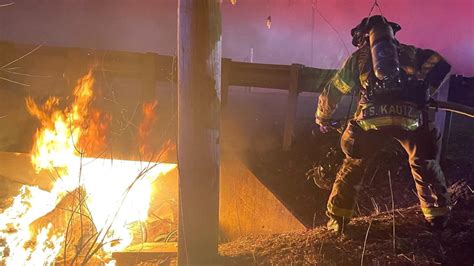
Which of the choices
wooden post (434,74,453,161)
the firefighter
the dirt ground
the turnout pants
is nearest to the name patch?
the firefighter

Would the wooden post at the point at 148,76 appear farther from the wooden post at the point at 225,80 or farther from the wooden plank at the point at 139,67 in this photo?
the wooden post at the point at 225,80

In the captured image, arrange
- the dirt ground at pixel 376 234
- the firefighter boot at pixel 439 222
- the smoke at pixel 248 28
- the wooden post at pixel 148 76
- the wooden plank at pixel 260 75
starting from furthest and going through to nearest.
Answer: the smoke at pixel 248 28 → the wooden plank at pixel 260 75 → the wooden post at pixel 148 76 → the firefighter boot at pixel 439 222 → the dirt ground at pixel 376 234

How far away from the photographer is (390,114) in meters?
3.40

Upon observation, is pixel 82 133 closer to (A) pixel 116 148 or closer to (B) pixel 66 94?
(A) pixel 116 148

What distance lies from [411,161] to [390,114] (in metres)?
0.51

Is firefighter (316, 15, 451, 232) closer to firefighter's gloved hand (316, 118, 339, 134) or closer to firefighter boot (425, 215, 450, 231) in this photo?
firefighter boot (425, 215, 450, 231)

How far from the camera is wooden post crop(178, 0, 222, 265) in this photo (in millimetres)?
3037

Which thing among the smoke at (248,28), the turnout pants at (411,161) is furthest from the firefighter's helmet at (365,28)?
the smoke at (248,28)

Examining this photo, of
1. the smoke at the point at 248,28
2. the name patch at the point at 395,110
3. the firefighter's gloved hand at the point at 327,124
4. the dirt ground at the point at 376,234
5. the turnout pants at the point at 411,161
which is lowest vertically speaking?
the dirt ground at the point at 376,234

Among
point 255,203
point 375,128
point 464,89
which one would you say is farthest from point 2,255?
point 464,89

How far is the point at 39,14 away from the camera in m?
18.3

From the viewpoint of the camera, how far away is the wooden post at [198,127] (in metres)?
3.04

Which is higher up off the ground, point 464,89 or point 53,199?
point 464,89

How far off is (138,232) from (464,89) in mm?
5757
